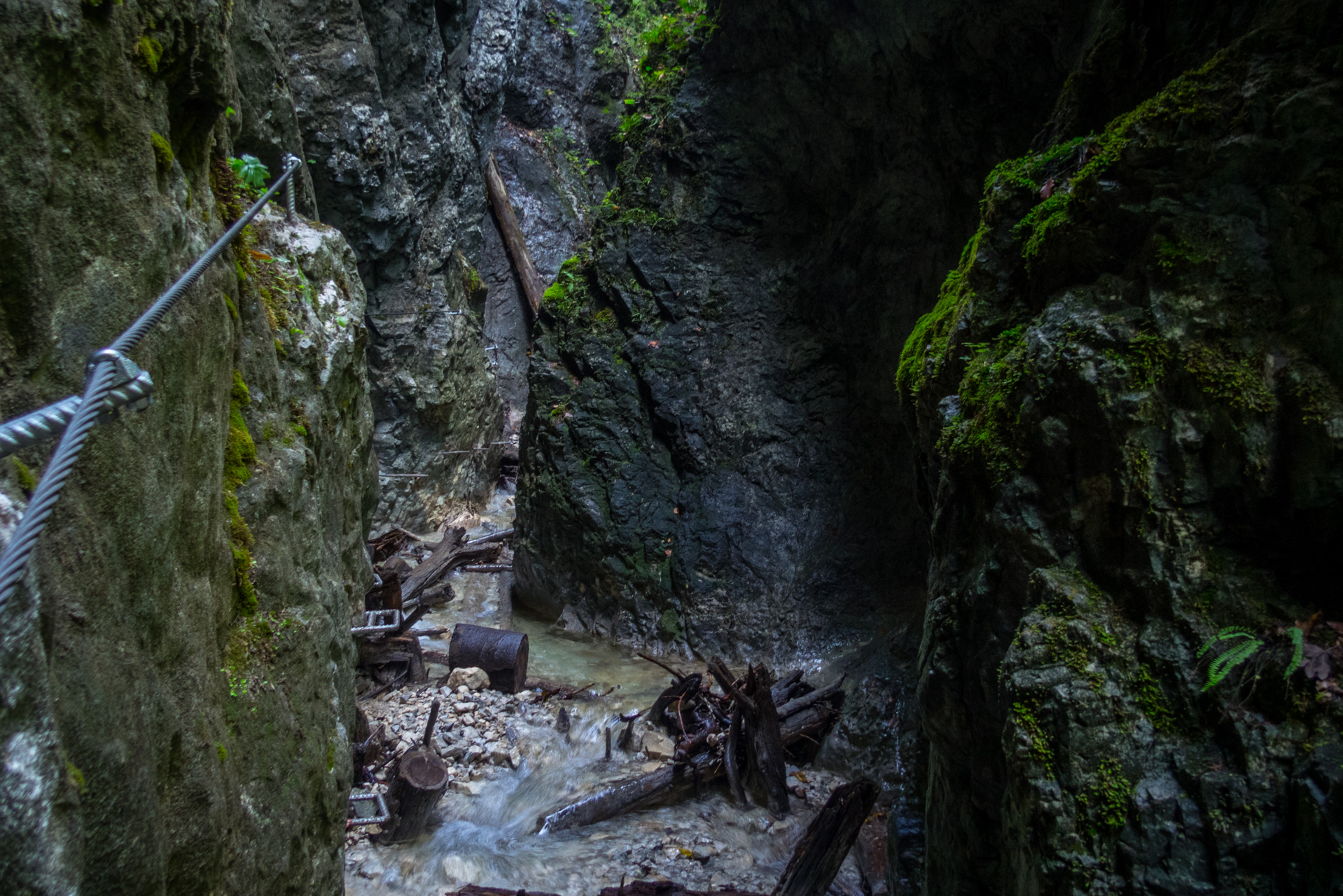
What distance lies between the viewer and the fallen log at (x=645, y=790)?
17.6 feet

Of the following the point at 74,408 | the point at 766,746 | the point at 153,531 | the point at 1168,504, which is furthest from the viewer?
the point at 766,746

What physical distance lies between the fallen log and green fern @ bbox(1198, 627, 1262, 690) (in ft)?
14.3

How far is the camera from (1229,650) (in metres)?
2.17

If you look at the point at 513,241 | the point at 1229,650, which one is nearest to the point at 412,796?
the point at 1229,650

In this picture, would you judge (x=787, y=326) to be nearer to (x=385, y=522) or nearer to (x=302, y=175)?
(x=302, y=175)

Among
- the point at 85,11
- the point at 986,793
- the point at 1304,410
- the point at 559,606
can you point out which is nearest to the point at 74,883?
the point at 85,11

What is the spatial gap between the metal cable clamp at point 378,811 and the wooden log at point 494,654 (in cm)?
232

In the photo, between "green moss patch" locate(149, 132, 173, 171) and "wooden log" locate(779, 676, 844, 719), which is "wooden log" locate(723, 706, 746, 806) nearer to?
"wooden log" locate(779, 676, 844, 719)

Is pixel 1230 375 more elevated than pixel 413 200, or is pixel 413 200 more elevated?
pixel 413 200

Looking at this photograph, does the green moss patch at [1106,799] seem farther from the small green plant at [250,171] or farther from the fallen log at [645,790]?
the small green plant at [250,171]

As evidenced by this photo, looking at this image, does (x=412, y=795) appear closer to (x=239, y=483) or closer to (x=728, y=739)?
(x=728, y=739)

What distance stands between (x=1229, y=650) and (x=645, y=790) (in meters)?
4.48

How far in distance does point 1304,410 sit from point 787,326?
22.0 ft

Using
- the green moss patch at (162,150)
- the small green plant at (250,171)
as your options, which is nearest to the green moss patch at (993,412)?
the green moss patch at (162,150)
